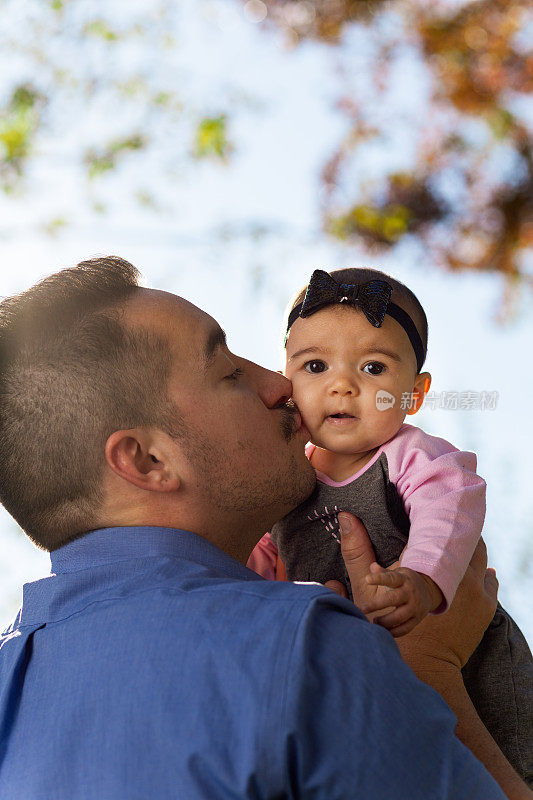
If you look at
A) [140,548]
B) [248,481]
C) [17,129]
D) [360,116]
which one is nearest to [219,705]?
[140,548]

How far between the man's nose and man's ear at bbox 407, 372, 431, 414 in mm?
Result: 326

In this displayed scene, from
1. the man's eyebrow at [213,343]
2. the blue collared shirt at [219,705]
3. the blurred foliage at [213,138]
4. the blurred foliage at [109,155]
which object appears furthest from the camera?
the blurred foliage at [213,138]

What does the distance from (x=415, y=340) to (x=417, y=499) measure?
39cm

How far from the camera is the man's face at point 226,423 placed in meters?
1.45

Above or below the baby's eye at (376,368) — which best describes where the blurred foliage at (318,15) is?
above

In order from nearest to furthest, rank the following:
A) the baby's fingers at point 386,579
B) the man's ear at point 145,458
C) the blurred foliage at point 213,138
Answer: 1. the baby's fingers at point 386,579
2. the man's ear at point 145,458
3. the blurred foliage at point 213,138

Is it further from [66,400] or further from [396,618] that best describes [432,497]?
[66,400]

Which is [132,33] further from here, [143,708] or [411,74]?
[143,708]

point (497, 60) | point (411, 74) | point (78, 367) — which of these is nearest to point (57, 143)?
point (411, 74)

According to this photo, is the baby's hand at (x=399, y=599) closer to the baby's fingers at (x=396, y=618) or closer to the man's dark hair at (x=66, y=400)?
the baby's fingers at (x=396, y=618)

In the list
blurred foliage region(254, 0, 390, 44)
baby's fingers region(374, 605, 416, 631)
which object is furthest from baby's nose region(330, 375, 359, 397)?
blurred foliage region(254, 0, 390, 44)

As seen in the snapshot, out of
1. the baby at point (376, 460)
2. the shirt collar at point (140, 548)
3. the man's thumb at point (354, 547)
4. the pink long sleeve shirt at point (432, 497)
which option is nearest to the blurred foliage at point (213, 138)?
the baby at point (376, 460)

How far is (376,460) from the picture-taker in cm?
170

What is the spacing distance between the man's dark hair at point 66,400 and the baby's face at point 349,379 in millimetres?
366
